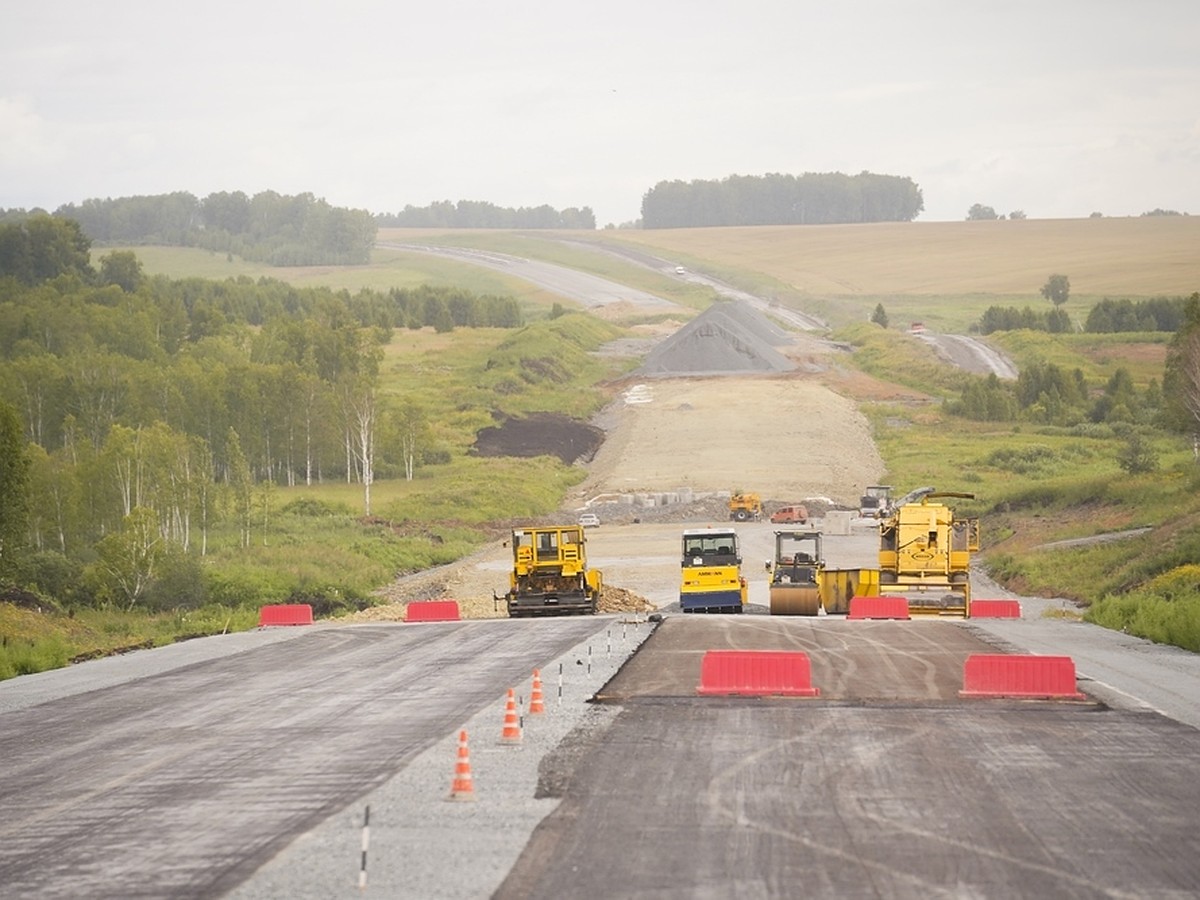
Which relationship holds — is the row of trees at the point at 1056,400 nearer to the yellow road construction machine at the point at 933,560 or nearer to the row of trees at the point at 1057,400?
the row of trees at the point at 1057,400

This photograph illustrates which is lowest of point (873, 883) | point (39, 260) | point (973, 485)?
point (973, 485)

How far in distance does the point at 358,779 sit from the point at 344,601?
123 feet

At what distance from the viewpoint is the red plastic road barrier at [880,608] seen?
45562 millimetres

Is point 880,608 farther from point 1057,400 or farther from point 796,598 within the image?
point 1057,400

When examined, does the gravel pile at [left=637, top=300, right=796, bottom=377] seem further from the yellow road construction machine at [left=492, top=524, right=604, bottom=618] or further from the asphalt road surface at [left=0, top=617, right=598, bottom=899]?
the asphalt road surface at [left=0, top=617, right=598, bottom=899]

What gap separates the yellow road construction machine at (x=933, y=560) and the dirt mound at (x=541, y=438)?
61.5 meters

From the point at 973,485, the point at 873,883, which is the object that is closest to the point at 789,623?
the point at 873,883

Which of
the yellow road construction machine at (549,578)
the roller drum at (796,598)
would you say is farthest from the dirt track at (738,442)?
the yellow road construction machine at (549,578)

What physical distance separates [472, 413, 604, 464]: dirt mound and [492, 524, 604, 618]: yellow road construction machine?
5633 centimetres

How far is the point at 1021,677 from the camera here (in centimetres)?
2753

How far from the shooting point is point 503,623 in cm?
4584

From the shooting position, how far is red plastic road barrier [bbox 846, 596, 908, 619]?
4556 cm

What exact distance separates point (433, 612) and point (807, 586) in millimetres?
11838

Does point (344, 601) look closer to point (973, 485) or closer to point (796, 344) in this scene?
point (973, 485)
